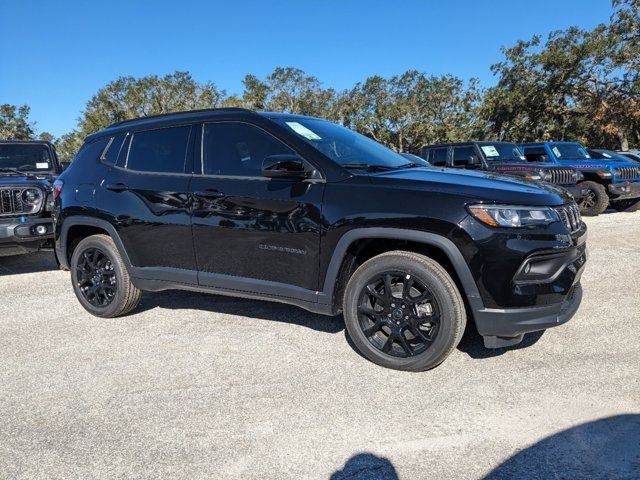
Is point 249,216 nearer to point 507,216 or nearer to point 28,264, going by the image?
point 507,216

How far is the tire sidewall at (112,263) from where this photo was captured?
15.0 feet

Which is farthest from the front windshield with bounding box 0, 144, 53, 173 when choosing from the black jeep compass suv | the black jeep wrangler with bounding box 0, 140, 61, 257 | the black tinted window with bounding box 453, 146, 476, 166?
the black tinted window with bounding box 453, 146, 476, 166

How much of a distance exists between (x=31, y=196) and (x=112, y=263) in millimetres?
2856

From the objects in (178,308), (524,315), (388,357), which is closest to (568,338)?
(524,315)

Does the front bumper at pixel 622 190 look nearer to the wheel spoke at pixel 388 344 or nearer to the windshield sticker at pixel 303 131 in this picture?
the windshield sticker at pixel 303 131

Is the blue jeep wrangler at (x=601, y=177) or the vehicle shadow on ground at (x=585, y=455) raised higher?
the blue jeep wrangler at (x=601, y=177)

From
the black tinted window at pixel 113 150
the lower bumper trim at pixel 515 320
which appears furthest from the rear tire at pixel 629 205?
the black tinted window at pixel 113 150

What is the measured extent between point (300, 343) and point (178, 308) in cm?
166

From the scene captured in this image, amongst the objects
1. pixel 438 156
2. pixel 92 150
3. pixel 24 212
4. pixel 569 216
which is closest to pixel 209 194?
pixel 92 150

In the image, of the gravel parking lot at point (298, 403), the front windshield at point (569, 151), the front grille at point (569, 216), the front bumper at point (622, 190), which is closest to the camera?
the gravel parking lot at point (298, 403)

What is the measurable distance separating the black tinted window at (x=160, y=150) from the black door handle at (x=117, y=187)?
0.18 meters

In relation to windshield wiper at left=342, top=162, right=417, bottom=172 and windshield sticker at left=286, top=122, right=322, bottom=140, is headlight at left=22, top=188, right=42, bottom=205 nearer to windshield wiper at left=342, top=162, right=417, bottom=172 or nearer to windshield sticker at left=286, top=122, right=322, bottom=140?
windshield sticker at left=286, top=122, right=322, bottom=140

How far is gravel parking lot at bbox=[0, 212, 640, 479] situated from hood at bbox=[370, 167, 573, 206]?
116 centimetres

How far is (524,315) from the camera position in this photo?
305 centimetres
